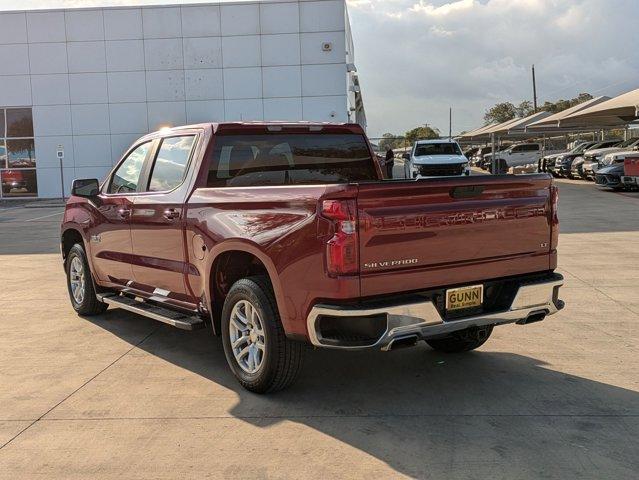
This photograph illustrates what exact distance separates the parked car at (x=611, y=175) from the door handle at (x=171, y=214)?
20131 millimetres

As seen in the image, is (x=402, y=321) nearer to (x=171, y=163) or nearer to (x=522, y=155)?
(x=171, y=163)

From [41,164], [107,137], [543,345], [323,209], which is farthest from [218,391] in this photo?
[41,164]

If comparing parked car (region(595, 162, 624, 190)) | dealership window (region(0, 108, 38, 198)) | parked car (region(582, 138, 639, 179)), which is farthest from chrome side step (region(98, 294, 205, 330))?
dealership window (region(0, 108, 38, 198))

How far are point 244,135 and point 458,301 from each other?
89.7 inches

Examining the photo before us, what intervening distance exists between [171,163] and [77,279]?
239 centimetres

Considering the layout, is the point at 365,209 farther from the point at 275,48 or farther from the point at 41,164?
the point at 41,164

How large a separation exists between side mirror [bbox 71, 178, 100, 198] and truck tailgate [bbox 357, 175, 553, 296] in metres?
3.69

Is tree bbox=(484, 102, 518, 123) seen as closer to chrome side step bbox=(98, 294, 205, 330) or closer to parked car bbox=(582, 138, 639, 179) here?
parked car bbox=(582, 138, 639, 179)

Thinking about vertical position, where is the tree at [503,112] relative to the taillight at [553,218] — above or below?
above

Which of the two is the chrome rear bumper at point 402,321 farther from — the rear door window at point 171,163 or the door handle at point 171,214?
the rear door window at point 171,163

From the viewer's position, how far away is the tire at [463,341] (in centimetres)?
526

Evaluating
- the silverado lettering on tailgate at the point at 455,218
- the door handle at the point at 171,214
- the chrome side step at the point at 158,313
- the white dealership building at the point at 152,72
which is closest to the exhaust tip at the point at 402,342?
the silverado lettering on tailgate at the point at 455,218

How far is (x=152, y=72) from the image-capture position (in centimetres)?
2777

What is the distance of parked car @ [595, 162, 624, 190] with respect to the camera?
862 inches
